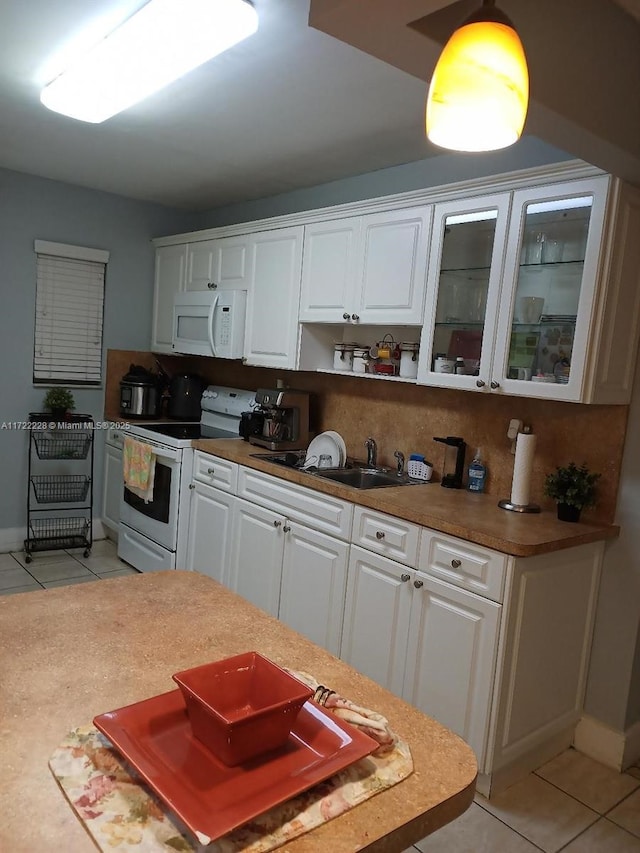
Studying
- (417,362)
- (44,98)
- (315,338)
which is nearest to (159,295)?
(315,338)

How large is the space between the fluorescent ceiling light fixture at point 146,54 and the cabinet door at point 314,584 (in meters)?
1.89

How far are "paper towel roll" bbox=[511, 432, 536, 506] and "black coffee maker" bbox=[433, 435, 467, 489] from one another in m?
0.35

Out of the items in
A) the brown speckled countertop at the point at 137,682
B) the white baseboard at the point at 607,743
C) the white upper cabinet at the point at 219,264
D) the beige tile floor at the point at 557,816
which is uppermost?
the white upper cabinet at the point at 219,264

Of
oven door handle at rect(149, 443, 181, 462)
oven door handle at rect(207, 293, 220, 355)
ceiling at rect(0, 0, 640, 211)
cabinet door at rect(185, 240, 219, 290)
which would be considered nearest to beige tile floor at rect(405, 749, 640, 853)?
ceiling at rect(0, 0, 640, 211)

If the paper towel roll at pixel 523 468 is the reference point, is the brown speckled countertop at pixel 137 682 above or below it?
below

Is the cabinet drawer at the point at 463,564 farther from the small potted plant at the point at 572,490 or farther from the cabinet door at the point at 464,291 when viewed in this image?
the cabinet door at the point at 464,291

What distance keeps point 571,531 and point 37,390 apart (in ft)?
11.6

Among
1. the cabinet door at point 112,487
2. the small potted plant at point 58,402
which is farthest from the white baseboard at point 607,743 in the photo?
the small potted plant at point 58,402

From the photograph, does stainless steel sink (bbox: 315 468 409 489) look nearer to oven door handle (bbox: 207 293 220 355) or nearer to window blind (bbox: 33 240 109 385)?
oven door handle (bbox: 207 293 220 355)

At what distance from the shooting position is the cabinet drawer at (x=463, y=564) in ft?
7.08

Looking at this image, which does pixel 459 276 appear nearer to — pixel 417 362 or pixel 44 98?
pixel 417 362

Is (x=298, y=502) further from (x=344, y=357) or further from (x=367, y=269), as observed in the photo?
(x=367, y=269)

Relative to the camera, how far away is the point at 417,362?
9.84 feet

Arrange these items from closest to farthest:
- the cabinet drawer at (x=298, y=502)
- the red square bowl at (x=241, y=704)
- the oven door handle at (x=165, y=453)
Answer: the red square bowl at (x=241, y=704), the cabinet drawer at (x=298, y=502), the oven door handle at (x=165, y=453)
